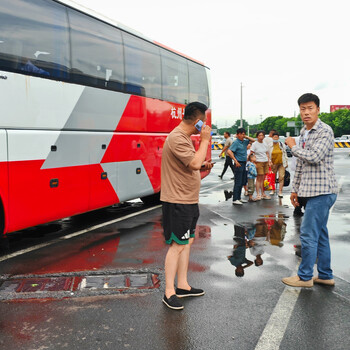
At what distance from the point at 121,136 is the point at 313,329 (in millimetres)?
5393

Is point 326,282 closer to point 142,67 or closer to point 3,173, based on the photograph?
point 3,173

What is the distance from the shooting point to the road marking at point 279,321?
337cm

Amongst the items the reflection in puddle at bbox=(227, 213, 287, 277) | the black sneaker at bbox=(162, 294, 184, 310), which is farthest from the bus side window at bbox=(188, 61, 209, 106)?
the black sneaker at bbox=(162, 294, 184, 310)

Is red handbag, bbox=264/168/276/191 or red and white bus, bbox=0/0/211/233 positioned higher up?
red and white bus, bbox=0/0/211/233

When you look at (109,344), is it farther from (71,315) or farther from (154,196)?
(154,196)

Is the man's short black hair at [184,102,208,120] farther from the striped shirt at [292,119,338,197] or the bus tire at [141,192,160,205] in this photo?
the bus tire at [141,192,160,205]

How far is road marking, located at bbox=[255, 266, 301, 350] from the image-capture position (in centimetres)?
337

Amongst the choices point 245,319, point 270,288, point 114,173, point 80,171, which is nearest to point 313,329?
point 245,319

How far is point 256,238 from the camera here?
7.01 metres

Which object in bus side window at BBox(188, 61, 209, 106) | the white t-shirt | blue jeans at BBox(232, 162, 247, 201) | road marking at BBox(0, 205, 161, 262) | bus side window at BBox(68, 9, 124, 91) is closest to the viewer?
road marking at BBox(0, 205, 161, 262)

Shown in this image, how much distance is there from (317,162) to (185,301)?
1.96 m

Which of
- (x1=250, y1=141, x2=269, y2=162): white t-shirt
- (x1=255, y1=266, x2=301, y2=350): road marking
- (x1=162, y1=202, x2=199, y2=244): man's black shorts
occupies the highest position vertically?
(x1=250, y1=141, x2=269, y2=162): white t-shirt

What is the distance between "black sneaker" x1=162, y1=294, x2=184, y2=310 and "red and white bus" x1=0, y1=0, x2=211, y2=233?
274 cm

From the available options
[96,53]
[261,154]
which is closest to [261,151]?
[261,154]
